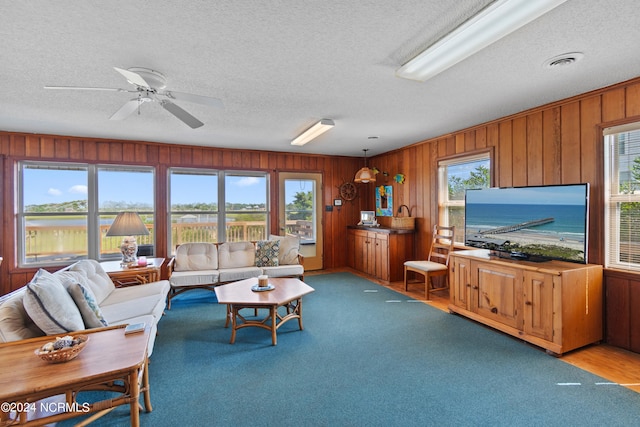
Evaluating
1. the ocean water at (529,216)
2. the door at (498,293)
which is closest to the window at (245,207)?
the ocean water at (529,216)

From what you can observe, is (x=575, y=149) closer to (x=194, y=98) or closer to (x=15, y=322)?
(x=194, y=98)

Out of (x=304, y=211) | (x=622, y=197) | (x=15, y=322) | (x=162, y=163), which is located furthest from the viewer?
(x=304, y=211)

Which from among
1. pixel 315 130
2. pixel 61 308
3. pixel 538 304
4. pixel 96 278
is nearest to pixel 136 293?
pixel 96 278

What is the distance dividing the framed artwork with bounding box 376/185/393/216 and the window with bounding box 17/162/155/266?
4.39 m

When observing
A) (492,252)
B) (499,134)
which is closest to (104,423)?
(492,252)

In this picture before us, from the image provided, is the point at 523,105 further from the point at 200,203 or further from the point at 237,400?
the point at 200,203

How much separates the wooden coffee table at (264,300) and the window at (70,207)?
2.83 m

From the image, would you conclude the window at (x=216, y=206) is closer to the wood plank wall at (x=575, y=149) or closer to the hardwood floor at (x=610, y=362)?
the wood plank wall at (x=575, y=149)

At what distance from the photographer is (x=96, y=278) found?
3.09m

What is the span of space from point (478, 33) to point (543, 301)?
2367mm

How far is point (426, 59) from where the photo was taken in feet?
7.04

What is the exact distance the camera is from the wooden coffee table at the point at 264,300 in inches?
117

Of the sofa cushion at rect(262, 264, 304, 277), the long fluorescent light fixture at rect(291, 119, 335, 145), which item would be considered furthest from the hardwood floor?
the long fluorescent light fixture at rect(291, 119, 335, 145)

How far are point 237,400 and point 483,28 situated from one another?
279cm
